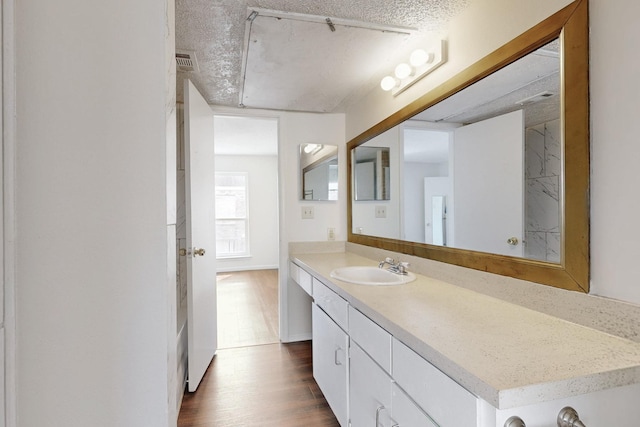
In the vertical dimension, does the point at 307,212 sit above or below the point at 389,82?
below

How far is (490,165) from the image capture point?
128 cm

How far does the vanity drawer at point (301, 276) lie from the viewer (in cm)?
202

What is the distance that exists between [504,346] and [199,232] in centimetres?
181

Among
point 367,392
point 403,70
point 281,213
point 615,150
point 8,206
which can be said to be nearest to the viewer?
point 8,206

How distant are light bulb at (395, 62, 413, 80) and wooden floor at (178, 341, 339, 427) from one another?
1.92 metres

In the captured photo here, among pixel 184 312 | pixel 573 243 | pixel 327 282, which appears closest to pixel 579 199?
pixel 573 243

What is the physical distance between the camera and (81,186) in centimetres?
57

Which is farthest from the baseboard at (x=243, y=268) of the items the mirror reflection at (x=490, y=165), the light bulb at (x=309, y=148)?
the mirror reflection at (x=490, y=165)

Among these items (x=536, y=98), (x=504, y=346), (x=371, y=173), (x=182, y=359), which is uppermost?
(x=536, y=98)

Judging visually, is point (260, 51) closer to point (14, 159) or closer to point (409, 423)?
point (14, 159)

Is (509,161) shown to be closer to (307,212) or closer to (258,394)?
(307,212)

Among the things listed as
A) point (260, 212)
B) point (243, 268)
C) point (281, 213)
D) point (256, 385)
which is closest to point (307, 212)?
point (281, 213)

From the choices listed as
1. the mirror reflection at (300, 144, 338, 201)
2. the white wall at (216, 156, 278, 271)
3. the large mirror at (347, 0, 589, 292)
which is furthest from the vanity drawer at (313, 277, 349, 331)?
the white wall at (216, 156, 278, 271)

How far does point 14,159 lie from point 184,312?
1981 millimetres
